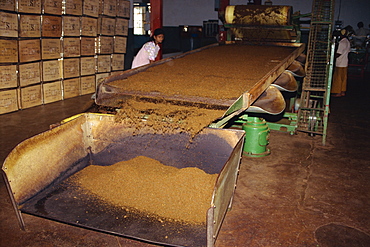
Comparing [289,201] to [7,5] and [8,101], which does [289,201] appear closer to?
[8,101]

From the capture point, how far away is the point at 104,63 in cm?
734

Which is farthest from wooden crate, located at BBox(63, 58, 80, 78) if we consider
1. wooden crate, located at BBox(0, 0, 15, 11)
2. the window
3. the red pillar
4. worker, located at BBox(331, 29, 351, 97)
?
worker, located at BBox(331, 29, 351, 97)

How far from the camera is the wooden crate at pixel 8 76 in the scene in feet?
17.1

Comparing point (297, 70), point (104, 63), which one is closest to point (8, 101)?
point (104, 63)

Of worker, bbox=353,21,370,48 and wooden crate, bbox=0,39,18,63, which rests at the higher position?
worker, bbox=353,21,370,48

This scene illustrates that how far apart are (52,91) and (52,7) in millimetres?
1519

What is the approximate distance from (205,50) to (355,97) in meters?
4.35

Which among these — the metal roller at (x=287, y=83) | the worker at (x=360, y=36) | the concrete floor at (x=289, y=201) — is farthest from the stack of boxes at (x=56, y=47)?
the worker at (x=360, y=36)

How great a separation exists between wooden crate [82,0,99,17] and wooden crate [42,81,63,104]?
1.49 m

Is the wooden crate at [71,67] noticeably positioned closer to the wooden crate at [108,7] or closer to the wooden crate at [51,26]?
the wooden crate at [51,26]

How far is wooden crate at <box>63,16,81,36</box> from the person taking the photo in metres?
6.19

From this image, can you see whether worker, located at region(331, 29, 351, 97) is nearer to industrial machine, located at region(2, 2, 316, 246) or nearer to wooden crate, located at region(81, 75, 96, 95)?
industrial machine, located at region(2, 2, 316, 246)

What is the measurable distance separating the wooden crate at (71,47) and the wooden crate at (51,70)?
260 mm

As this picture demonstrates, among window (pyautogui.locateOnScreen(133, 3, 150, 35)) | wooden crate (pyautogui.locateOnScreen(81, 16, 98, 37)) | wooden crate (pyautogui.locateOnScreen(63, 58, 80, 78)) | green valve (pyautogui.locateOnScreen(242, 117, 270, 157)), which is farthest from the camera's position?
window (pyautogui.locateOnScreen(133, 3, 150, 35))
